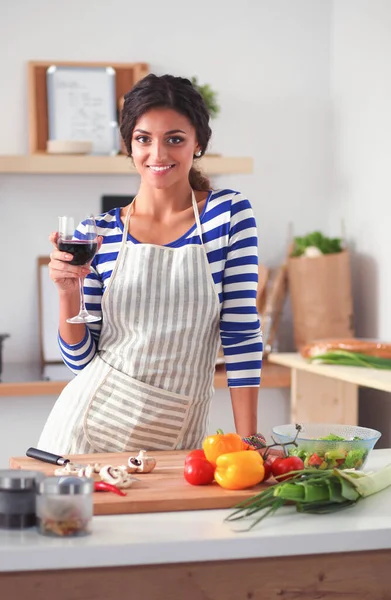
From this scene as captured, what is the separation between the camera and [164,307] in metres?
2.02

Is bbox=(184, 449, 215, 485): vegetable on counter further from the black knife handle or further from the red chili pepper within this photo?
the black knife handle

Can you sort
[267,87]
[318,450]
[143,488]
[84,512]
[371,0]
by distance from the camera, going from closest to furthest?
1. [84,512]
2. [143,488]
3. [318,450]
4. [371,0]
5. [267,87]

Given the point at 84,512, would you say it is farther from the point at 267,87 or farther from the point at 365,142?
the point at 267,87

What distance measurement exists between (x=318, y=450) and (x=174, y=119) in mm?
774

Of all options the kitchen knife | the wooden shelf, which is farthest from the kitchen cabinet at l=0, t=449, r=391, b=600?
the wooden shelf

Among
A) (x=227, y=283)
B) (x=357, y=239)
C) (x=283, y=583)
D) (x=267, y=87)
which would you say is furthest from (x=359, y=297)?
(x=283, y=583)

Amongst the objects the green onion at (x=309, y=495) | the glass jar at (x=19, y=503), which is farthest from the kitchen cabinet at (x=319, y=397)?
the glass jar at (x=19, y=503)

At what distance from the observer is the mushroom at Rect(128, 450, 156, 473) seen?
5.28 ft

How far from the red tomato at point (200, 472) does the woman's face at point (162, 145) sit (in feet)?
2.30

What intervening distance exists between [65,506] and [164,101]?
995mm

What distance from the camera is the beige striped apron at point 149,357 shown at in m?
2.00

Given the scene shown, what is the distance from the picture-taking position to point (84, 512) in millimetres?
1270

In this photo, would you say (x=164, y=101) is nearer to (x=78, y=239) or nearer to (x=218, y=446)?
(x=78, y=239)

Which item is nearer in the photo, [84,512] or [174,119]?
[84,512]
